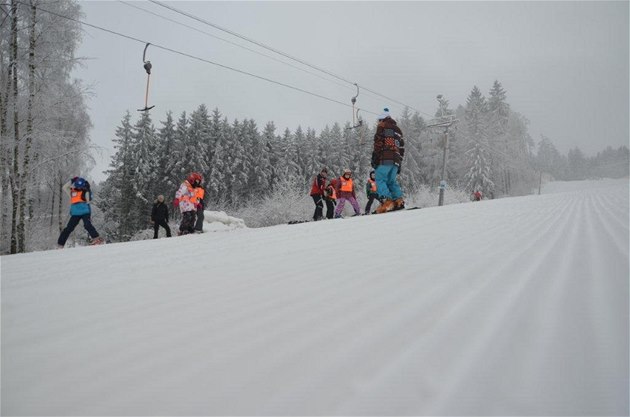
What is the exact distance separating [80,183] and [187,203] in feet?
6.29

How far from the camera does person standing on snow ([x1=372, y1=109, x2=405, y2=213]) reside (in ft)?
25.0

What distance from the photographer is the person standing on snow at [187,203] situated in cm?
705

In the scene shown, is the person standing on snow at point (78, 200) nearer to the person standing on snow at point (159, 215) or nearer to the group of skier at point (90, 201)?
the group of skier at point (90, 201)

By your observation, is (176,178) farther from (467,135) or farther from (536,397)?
(536,397)

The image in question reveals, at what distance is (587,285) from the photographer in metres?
1.63

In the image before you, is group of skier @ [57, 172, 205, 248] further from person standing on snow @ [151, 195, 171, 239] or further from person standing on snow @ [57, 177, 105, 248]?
person standing on snow @ [151, 195, 171, 239]

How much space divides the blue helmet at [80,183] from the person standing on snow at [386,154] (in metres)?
5.69

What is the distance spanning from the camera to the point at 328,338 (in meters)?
1.15

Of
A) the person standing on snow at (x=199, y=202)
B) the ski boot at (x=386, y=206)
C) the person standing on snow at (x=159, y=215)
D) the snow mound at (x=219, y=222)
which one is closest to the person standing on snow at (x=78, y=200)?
the person standing on snow at (x=199, y=202)

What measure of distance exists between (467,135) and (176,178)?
3084cm

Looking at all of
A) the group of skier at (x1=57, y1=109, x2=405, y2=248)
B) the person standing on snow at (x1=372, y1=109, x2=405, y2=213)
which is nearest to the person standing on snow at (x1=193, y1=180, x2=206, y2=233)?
the group of skier at (x1=57, y1=109, x2=405, y2=248)

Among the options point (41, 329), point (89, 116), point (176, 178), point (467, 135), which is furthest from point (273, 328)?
point (467, 135)

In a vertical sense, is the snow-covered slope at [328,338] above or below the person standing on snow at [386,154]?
below

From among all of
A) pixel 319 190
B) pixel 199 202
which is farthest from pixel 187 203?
pixel 319 190
